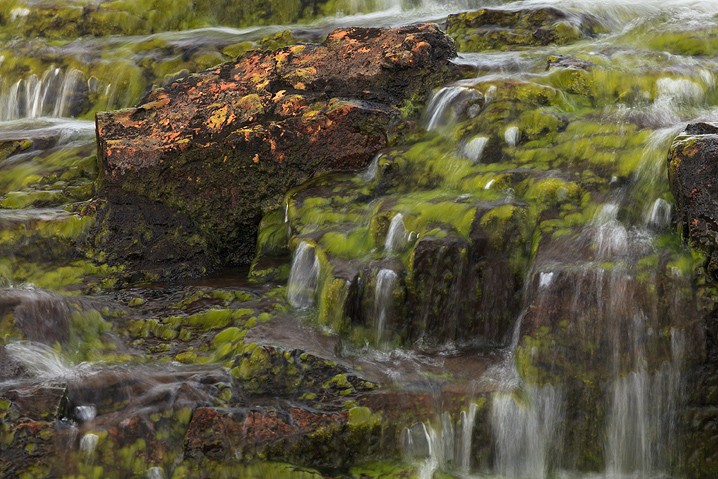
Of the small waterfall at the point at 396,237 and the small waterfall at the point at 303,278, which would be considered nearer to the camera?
the small waterfall at the point at 396,237

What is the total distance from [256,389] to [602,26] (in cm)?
911

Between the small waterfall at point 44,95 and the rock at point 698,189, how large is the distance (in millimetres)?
10606

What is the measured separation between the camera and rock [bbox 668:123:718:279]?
283 inches

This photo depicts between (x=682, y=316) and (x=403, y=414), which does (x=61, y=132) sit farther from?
(x=682, y=316)

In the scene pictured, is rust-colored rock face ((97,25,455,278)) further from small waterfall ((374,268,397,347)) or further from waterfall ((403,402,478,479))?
waterfall ((403,402,478,479))

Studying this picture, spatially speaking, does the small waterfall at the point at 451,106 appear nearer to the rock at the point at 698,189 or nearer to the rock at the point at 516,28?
the rock at the point at 516,28

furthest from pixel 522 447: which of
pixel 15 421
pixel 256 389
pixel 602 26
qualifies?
pixel 602 26

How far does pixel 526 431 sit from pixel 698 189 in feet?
7.75

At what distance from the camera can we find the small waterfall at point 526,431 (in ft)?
23.4

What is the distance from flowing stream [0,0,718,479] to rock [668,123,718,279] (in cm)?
23

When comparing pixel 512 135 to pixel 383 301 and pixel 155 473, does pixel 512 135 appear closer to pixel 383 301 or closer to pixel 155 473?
pixel 383 301

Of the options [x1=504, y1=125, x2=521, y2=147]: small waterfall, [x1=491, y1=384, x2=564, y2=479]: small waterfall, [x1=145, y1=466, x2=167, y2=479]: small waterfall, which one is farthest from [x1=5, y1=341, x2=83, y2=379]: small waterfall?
[x1=504, y1=125, x2=521, y2=147]: small waterfall

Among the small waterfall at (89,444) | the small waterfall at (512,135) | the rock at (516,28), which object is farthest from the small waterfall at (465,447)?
the rock at (516,28)

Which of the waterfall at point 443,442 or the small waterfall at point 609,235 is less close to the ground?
the small waterfall at point 609,235
